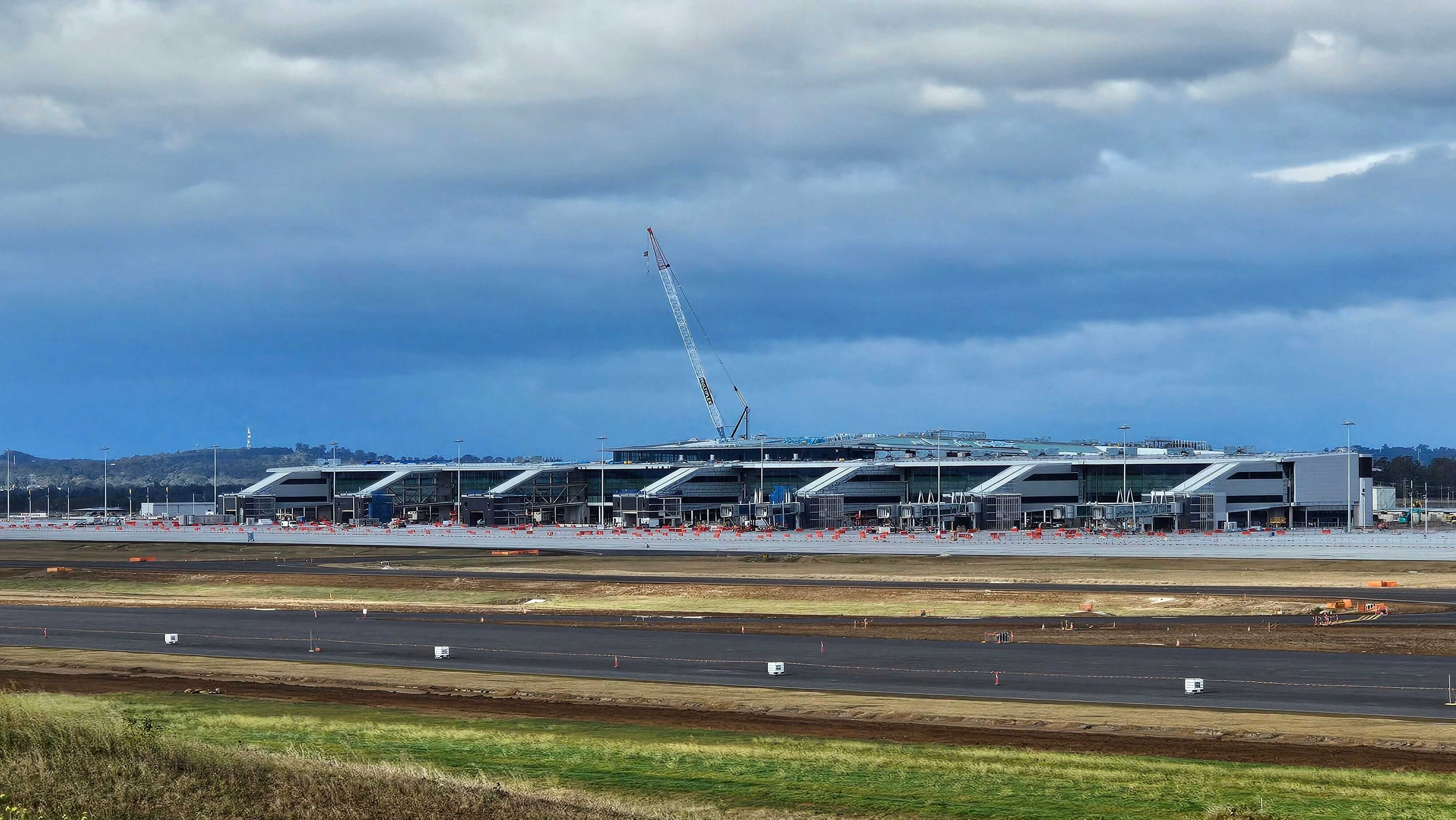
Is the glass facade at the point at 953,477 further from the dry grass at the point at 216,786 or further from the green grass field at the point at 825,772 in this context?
the dry grass at the point at 216,786

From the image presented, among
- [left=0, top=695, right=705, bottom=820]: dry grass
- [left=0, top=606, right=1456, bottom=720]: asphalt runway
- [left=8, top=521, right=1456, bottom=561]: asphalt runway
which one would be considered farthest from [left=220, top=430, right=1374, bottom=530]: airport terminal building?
[left=0, top=695, right=705, bottom=820]: dry grass

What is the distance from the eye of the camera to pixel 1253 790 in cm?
3516

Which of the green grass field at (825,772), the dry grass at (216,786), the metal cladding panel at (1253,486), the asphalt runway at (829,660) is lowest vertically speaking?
the asphalt runway at (829,660)

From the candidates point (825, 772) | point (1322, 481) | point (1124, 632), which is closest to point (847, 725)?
point (825, 772)

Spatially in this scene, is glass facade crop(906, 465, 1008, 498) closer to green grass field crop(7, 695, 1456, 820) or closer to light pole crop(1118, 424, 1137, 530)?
light pole crop(1118, 424, 1137, 530)

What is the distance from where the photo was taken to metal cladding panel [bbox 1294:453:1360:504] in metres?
161

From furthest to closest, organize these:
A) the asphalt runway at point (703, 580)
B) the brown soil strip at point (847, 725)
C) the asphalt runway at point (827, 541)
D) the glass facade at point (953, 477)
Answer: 1. the glass facade at point (953, 477)
2. the asphalt runway at point (827, 541)
3. the asphalt runway at point (703, 580)
4. the brown soil strip at point (847, 725)

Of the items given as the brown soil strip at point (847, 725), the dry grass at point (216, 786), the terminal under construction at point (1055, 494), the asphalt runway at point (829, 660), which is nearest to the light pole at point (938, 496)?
the terminal under construction at point (1055, 494)

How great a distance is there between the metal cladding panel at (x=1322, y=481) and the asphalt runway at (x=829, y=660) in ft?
356

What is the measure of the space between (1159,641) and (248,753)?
47.1 meters

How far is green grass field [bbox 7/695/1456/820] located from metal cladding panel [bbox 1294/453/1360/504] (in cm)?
13491

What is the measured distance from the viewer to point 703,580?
111 m

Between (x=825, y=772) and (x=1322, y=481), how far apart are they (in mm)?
141891

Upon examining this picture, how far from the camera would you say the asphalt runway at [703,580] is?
89.1 meters
